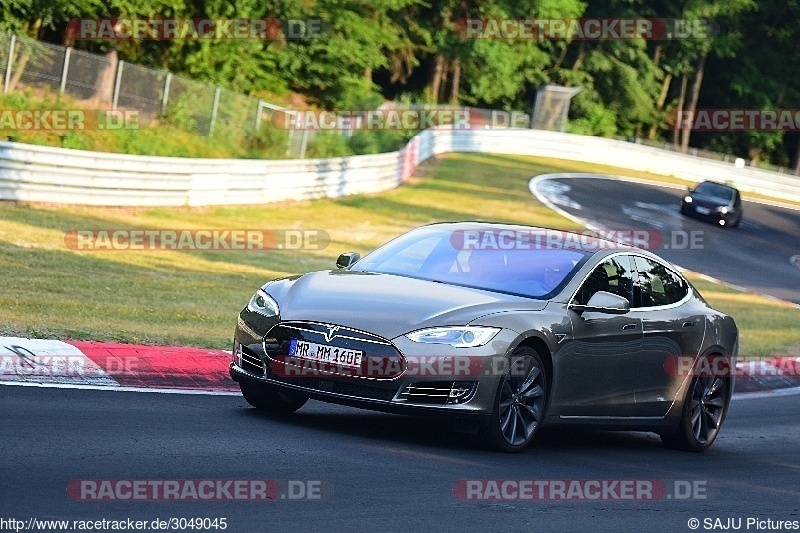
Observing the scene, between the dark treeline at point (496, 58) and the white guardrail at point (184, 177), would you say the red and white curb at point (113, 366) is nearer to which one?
the white guardrail at point (184, 177)

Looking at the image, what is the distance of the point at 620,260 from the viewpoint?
32.3 feet

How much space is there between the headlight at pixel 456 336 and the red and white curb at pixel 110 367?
232 centimetres

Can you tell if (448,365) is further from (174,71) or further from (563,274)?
(174,71)

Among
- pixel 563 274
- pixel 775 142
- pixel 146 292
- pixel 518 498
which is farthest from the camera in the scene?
pixel 775 142

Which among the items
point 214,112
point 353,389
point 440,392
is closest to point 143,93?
point 214,112

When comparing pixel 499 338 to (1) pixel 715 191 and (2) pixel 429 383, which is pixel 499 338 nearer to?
(2) pixel 429 383

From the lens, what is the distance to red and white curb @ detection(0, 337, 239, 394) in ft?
30.4

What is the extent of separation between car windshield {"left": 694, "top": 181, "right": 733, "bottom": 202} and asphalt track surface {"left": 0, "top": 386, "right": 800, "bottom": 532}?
33.5 metres

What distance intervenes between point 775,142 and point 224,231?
247 ft

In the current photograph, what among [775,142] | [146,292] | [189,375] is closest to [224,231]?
[146,292]

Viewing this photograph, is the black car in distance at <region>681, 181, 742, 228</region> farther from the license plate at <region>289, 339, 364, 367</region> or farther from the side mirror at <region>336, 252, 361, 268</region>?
the license plate at <region>289, 339, 364, 367</region>

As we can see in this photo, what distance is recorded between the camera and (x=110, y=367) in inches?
383

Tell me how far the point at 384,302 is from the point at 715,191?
36380mm

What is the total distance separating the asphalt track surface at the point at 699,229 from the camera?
3206 cm
